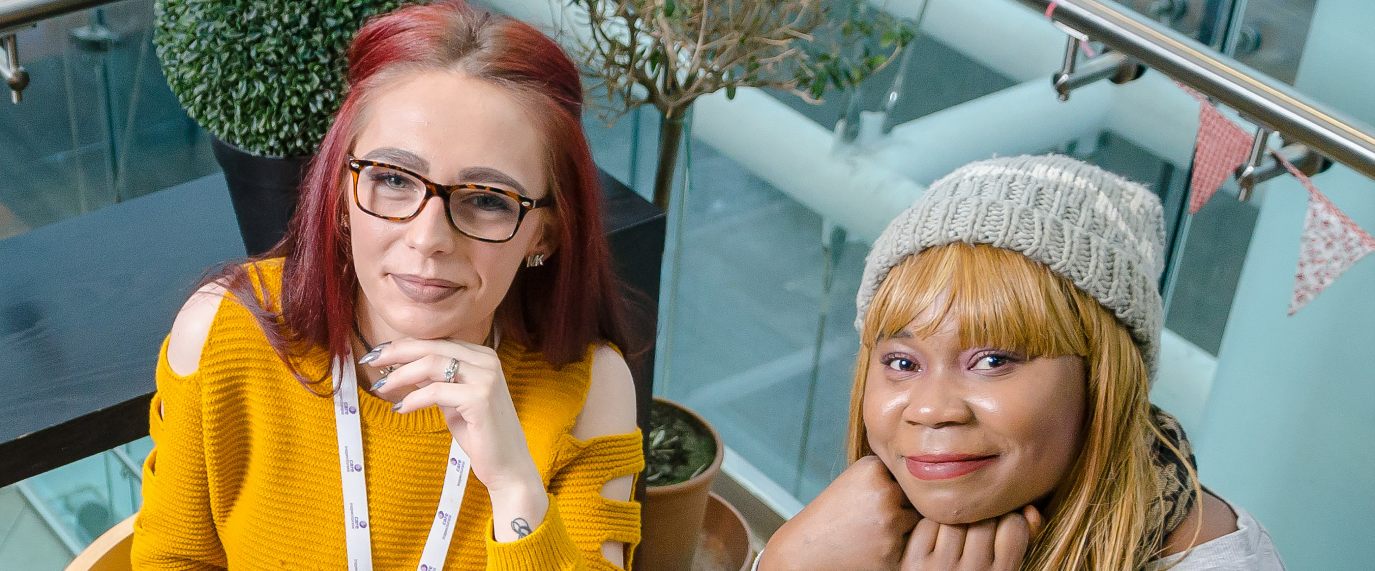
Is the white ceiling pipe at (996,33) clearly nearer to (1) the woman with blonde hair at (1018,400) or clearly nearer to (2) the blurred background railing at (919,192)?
(2) the blurred background railing at (919,192)

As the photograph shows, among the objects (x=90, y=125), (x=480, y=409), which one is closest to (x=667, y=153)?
(x=480, y=409)

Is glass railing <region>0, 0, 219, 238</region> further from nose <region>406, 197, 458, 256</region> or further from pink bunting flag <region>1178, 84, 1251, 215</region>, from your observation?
pink bunting flag <region>1178, 84, 1251, 215</region>

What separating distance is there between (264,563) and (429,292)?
542 millimetres

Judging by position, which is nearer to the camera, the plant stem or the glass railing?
the plant stem

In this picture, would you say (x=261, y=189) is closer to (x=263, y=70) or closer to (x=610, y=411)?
(x=263, y=70)

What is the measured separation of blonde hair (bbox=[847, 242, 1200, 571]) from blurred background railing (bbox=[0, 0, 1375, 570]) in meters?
0.50

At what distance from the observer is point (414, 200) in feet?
5.26

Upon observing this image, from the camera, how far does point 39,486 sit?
93.9 inches

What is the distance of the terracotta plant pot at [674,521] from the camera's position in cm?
300

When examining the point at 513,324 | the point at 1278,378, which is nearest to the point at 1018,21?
the point at 1278,378

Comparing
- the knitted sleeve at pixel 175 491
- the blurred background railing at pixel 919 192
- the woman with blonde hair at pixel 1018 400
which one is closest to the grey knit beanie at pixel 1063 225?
the woman with blonde hair at pixel 1018 400

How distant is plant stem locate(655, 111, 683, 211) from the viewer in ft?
8.93

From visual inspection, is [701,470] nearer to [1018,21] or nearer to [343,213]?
[1018,21]

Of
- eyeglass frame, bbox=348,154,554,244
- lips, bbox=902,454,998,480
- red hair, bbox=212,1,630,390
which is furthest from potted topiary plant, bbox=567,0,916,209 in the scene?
lips, bbox=902,454,998,480
